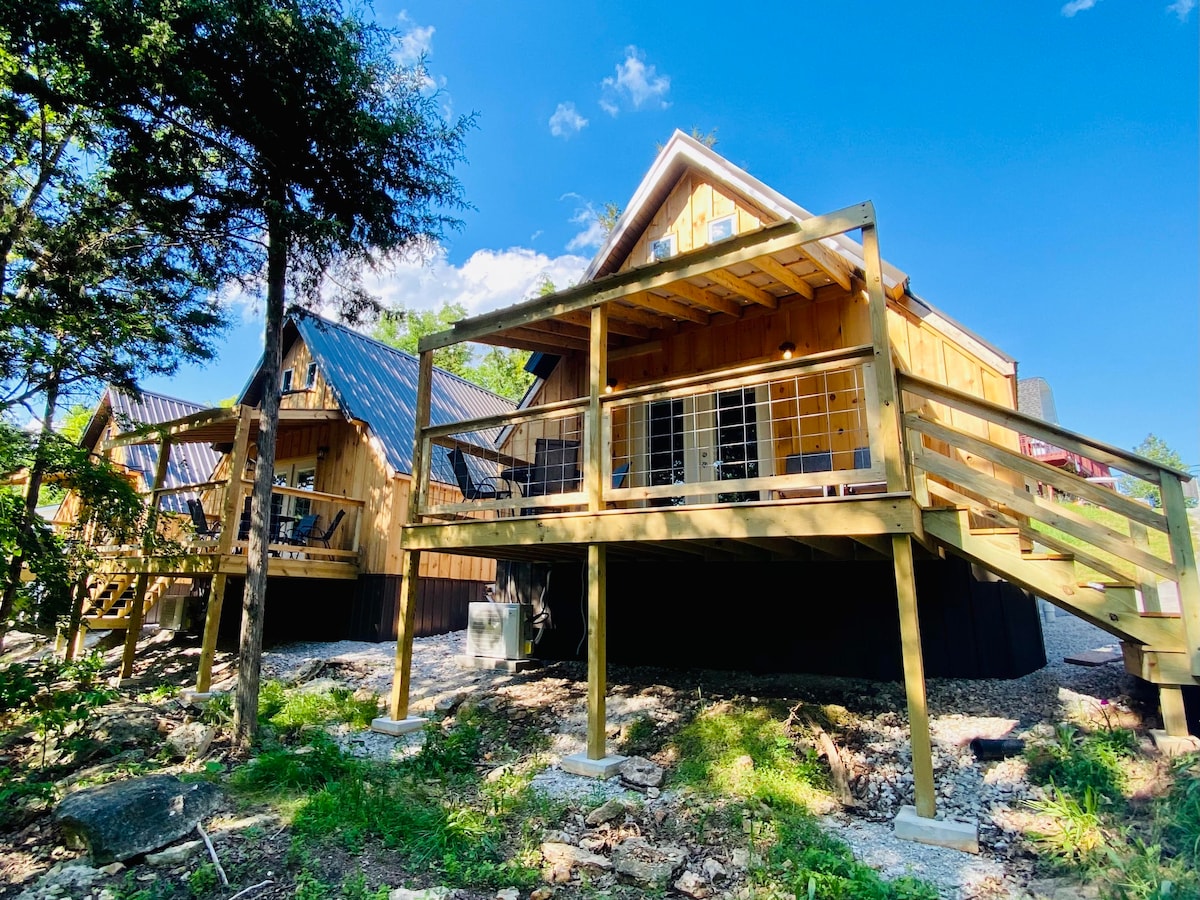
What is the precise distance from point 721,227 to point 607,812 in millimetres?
7287

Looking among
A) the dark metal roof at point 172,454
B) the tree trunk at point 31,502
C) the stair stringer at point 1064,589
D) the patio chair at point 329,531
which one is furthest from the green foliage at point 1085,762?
the dark metal roof at point 172,454

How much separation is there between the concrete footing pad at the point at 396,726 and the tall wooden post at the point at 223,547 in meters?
2.92

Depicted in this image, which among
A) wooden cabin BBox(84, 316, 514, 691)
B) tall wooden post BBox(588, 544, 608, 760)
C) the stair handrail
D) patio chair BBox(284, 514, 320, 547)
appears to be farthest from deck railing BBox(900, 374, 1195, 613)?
patio chair BBox(284, 514, 320, 547)

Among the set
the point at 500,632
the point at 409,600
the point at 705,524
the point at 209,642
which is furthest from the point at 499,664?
the point at 705,524

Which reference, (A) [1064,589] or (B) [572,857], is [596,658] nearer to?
(B) [572,857]

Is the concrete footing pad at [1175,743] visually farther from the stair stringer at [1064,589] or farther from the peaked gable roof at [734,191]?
the peaked gable roof at [734,191]

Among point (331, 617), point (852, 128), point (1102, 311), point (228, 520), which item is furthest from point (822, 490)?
point (1102, 311)

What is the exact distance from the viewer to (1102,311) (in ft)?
84.5

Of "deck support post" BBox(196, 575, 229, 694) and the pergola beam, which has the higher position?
the pergola beam

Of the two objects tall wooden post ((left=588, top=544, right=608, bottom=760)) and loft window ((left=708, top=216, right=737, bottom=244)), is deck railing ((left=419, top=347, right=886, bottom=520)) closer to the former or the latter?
tall wooden post ((left=588, top=544, right=608, bottom=760))

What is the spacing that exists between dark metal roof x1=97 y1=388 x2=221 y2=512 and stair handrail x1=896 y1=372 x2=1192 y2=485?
1625 cm

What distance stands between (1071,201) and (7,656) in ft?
88.8

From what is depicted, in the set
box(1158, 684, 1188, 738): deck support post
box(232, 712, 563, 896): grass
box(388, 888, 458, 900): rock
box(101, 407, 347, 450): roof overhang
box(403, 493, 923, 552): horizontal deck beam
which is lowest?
box(388, 888, 458, 900): rock

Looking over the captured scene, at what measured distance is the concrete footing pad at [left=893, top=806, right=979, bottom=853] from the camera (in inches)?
160
